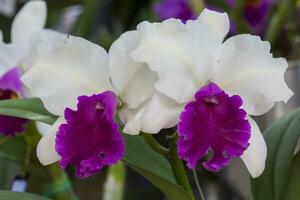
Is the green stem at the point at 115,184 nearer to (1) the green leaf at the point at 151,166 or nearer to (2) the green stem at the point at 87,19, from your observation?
(1) the green leaf at the point at 151,166

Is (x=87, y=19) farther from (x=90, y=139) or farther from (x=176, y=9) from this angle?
(x=90, y=139)

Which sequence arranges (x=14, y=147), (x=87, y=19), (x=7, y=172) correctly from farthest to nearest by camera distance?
1. (x=87, y=19)
2. (x=7, y=172)
3. (x=14, y=147)

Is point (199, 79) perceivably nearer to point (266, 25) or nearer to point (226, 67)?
point (226, 67)

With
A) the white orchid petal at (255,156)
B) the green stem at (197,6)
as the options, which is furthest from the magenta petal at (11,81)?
the green stem at (197,6)

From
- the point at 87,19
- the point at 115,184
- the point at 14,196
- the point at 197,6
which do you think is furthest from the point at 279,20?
the point at 14,196

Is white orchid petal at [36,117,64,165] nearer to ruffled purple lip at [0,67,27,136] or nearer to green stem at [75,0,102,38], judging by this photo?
ruffled purple lip at [0,67,27,136]

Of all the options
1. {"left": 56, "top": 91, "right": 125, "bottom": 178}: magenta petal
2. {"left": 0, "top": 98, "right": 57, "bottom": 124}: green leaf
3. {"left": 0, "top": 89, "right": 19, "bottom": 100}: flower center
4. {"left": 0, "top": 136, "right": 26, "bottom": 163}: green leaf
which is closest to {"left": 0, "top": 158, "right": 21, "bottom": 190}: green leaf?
{"left": 0, "top": 136, "right": 26, "bottom": 163}: green leaf

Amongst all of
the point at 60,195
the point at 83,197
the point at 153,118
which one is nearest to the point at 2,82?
the point at 60,195
